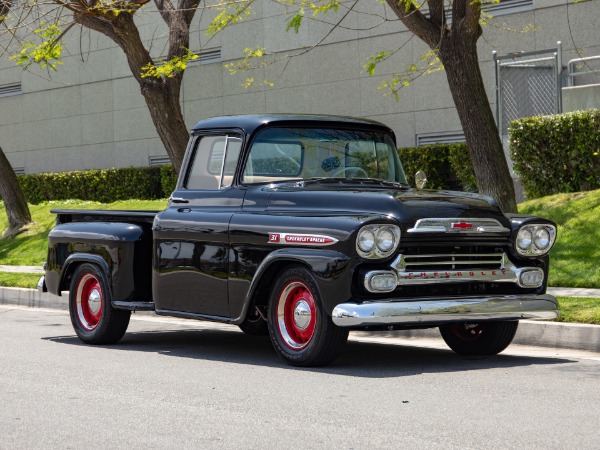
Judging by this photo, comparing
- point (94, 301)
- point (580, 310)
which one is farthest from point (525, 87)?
point (94, 301)

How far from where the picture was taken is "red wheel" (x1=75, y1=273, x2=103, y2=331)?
1179 cm

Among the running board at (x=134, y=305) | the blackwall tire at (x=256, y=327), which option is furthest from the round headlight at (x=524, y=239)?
the running board at (x=134, y=305)

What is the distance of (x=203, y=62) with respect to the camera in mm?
31547

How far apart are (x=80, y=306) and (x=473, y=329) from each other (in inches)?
153

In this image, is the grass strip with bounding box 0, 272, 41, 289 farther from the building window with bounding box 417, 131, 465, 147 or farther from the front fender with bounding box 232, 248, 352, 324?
the building window with bounding box 417, 131, 465, 147

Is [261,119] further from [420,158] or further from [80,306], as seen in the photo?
[420,158]

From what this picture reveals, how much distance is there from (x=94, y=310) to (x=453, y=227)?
160 inches

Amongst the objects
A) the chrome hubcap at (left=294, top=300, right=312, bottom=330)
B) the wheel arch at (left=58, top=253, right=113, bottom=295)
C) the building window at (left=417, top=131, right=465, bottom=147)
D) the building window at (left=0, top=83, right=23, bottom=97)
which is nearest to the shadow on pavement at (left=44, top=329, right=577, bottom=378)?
the chrome hubcap at (left=294, top=300, right=312, bottom=330)

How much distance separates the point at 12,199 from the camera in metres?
27.0

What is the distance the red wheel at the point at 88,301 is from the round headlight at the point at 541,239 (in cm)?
424

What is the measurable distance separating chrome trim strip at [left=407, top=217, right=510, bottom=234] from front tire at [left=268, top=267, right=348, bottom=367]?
0.92 metres

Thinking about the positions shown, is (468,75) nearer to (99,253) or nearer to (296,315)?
(99,253)

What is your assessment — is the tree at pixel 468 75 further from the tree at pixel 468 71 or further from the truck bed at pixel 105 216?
the truck bed at pixel 105 216

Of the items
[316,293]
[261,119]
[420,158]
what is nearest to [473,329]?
[316,293]
